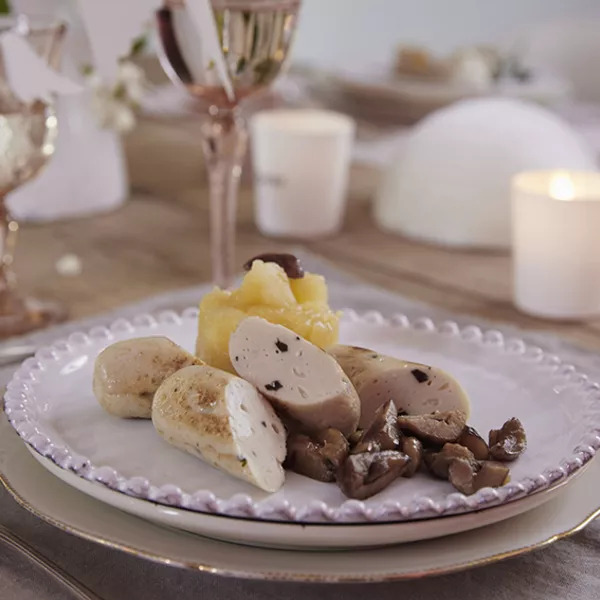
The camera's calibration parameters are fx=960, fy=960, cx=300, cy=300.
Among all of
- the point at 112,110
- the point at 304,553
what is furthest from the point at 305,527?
the point at 112,110

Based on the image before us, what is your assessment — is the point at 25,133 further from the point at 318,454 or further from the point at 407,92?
the point at 407,92

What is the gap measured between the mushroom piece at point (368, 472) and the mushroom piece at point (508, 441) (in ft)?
0.18

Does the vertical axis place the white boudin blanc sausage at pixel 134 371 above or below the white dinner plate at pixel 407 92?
above

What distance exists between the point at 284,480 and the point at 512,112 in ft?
2.82

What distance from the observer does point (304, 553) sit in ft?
1.41

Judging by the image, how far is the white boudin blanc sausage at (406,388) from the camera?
536mm

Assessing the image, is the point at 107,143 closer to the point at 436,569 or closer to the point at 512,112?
the point at 512,112

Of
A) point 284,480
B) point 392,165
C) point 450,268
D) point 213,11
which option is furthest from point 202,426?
point 392,165

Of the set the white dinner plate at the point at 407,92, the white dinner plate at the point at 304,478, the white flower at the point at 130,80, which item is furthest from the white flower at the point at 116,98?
the white dinner plate at the point at 304,478

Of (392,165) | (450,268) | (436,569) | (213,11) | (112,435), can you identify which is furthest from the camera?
(392,165)

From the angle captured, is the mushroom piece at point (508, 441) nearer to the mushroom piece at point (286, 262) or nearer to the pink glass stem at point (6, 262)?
the mushroom piece at point (286, 262)

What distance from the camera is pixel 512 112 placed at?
3.98 feet

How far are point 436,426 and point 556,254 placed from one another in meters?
0.51

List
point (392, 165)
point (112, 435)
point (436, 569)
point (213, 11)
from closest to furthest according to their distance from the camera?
point (436, 569) < point (112, 435) < point (213, 11) < point (392, 165)
